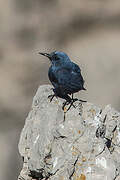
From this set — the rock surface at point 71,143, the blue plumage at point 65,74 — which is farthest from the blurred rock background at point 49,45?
the rock surface at point 71,143

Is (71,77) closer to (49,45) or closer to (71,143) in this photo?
(71,143)

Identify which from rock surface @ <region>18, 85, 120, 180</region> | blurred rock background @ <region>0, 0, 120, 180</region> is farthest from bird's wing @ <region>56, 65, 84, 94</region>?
blurred rock background @ <region>0, 0, 120, 180</region>

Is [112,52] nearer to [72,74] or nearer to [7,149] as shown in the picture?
[7,149]

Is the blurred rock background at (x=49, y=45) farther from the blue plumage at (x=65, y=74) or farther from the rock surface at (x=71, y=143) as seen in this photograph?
the rock surface at (x=71, y=143)

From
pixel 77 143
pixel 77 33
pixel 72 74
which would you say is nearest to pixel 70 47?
pixel 77 33

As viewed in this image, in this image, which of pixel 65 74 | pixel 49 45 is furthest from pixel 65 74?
pixel 49 45
